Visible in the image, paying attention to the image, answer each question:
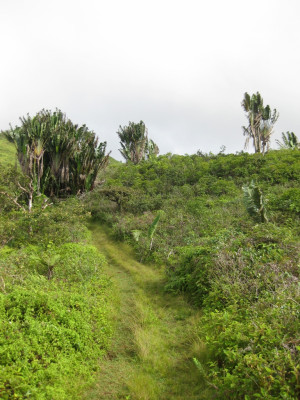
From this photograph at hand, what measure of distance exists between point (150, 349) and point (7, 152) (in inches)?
1342

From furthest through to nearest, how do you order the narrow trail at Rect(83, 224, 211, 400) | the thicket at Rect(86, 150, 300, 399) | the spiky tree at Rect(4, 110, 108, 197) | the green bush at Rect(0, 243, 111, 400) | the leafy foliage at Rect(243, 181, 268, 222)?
1. the spiky tree at Rect(4, 110, 108, 197)
2. the leafy foliage at Rect(243, 181, 268, 222)
3. the narrow trail at Rect(83, 224, 211, 400)
4. the green bush at Rect(0, 243, 111, 400)
5. the thicket at Rect(86, 150, 300, 399)

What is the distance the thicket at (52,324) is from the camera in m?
3.77

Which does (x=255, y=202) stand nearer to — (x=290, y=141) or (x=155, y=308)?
(x=155, y=308)

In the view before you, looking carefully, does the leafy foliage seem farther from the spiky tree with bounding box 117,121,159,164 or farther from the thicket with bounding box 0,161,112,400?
the spiky tree with bounding box 117,121,159,164

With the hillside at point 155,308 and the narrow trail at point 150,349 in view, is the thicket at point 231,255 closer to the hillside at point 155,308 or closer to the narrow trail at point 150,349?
the hillside at point 155,308

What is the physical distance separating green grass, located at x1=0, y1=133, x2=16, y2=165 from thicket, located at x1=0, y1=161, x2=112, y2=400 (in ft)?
75.6

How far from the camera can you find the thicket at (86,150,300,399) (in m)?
3.61

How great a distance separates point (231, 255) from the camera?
684 centimetres

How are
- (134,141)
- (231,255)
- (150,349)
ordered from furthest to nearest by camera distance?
(134,141), (231,255), (150,349)

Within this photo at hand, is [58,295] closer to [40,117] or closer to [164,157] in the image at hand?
[40,117]

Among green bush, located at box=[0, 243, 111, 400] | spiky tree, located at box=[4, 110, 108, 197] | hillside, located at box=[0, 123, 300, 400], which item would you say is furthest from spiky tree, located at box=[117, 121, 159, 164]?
green bush, located at box=[0, 243, 111, 400]

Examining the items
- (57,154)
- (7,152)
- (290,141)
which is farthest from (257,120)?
(7,152)

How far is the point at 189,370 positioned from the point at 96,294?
315 centimetres

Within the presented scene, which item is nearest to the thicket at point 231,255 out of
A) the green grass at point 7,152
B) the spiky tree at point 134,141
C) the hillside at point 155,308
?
the hillside at point 155,308
